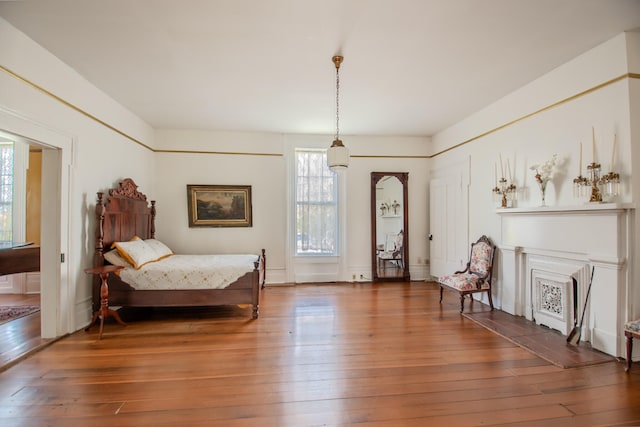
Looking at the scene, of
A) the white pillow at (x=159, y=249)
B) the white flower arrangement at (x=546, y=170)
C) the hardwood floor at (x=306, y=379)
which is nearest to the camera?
the hardwood floor at (x=306, y=379)

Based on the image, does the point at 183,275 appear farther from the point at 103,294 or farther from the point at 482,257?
the point at 482,257

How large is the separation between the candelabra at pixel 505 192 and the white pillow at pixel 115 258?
15.9ft

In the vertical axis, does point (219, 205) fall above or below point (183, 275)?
above

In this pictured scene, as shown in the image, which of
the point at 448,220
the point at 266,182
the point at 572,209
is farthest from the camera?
the point at 266,182

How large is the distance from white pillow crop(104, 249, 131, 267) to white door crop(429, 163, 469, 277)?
4.84 meters

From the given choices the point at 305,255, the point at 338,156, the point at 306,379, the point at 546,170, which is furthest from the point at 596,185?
the point at 305,255

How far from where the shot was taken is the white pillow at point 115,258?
3439 mm

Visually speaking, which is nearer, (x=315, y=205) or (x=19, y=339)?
(x=19, y=339)

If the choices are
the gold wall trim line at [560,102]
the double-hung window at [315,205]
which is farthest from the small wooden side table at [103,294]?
the gold wall trim line at [560,102]

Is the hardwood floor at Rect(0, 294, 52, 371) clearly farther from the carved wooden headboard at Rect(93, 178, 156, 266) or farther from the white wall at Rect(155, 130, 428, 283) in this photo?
the white wall at Rect(155, 130, 428, 283)

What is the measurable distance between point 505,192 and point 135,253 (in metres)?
4.83

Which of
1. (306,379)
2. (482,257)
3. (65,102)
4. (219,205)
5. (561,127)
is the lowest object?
(306,379)

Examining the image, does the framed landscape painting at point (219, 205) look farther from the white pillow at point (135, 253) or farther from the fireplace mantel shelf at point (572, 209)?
the fireplace mantel shelf at point (572, 209)

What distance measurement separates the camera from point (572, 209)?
2.79 m
